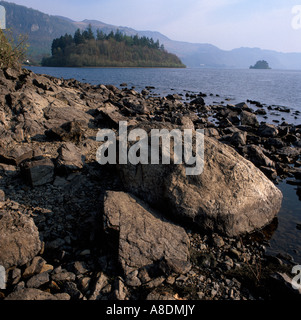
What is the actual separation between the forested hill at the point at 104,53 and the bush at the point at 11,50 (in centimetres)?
12396

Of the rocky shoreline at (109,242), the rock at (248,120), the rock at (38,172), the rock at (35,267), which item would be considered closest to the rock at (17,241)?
the rocky shoreline at (109,242)

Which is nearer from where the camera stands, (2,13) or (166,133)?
(166,133)

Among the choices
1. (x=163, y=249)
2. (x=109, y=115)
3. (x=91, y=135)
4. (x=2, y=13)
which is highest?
(x=2, y=13)

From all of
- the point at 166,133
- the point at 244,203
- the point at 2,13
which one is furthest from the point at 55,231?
the point at 2,13

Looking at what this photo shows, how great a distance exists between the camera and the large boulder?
6.94 metres

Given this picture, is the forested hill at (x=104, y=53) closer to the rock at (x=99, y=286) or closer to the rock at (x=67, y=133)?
the rock at (x=67, y=133)

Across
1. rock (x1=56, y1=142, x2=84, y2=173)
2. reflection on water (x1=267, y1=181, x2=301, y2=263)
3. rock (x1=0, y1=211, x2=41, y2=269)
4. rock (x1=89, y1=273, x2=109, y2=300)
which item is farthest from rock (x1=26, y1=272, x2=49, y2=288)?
reflection on water (x1=267, y1=181, x2=301, y2=263)

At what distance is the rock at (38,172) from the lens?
816 centimetres

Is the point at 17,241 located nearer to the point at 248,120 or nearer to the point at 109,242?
the point at 109,242

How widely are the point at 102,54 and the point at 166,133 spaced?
501 ft

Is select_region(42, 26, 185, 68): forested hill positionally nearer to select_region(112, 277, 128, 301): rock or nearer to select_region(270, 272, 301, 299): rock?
select_region(112, 277, 128, 301): rock

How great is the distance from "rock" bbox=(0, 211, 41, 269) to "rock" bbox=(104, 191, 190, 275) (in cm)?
168
